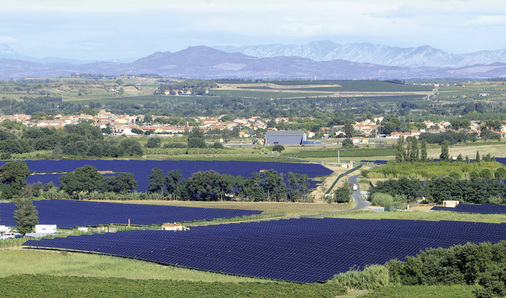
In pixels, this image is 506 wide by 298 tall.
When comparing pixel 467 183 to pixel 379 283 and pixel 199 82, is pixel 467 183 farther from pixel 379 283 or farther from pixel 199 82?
pixel 199 82

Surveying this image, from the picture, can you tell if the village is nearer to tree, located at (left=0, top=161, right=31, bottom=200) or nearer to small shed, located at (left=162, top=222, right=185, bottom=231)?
tree, located at (left=0, top=161, right=31, bottom=200)

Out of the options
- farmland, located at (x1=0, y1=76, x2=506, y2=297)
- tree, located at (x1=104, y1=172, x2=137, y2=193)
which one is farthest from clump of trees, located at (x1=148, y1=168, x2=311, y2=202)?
tree, located at (x1=104, y1=172, x2=137, y2=193)

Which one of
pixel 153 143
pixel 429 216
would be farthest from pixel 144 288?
pixel 153 143

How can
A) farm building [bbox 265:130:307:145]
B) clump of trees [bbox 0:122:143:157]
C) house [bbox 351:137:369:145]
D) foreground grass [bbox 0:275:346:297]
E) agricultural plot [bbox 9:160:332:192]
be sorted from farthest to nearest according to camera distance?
farm building [bbox 265:130:307:145], house [bbox 351:137:369:145], clump of trees [bbox 0:122:143:157], agricultural plot [bbox 9:160:332:192], foreground grass [bbox 0:275:346:297]

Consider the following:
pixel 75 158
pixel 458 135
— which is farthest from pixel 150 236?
pixel 458 135

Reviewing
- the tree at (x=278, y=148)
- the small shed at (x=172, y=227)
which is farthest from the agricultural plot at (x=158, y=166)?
the small shed at (x=172, y=227)
